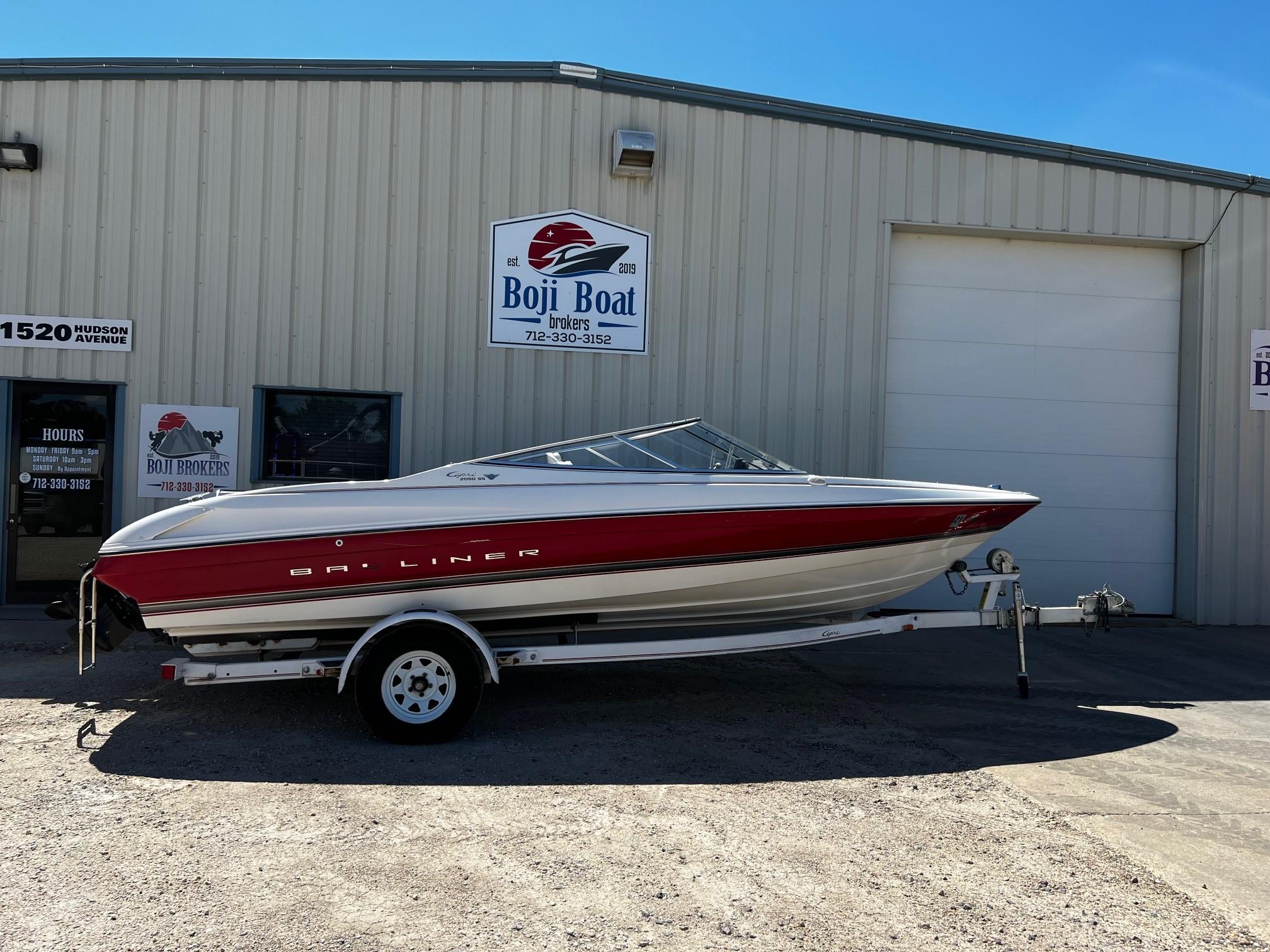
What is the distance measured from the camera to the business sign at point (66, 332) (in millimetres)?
7383

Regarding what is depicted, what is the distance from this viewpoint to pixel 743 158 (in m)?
8.13

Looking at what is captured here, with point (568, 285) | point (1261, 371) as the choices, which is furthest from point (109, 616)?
point (1261, 371)

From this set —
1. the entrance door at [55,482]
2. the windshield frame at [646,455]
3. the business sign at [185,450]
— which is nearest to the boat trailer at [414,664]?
the windshield frame at [646,455]

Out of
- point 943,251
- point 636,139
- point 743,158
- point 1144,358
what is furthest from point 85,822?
point 1144,358

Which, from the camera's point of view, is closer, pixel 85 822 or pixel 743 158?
pixel 85 822

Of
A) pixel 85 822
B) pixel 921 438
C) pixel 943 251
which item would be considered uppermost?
pixel 943 251

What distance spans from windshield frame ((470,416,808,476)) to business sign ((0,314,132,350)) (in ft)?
13.9

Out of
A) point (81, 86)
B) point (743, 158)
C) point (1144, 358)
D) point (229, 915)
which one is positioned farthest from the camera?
point (1144, 358)

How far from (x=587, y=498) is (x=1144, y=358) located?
669 cm

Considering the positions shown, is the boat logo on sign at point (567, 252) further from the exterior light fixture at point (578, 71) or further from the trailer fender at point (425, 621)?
the trailer fender at point (425, 621)

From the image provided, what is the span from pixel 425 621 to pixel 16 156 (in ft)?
19.2

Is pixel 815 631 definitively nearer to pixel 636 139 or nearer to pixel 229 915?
pixel 229 915

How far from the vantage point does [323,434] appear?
7668mm

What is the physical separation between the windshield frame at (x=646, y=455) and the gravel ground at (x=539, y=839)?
137 centimetres
